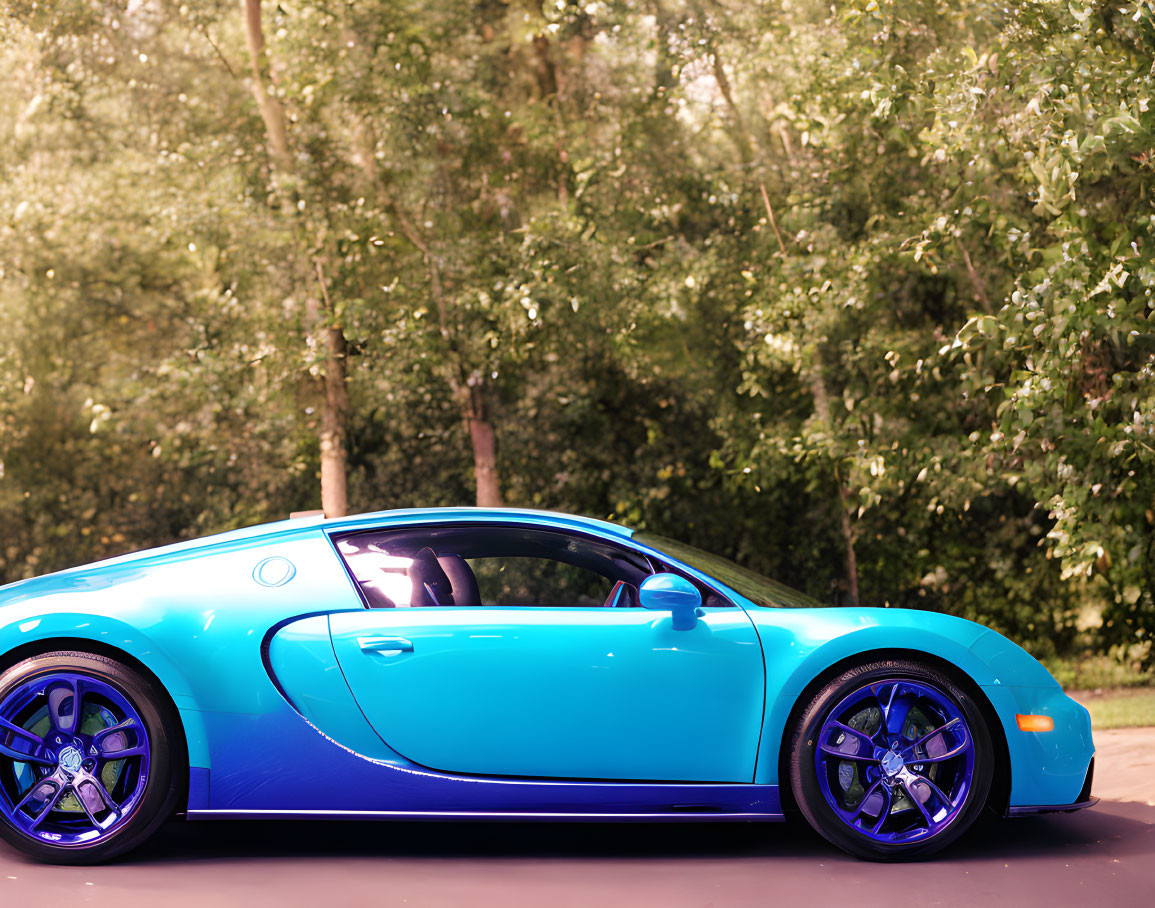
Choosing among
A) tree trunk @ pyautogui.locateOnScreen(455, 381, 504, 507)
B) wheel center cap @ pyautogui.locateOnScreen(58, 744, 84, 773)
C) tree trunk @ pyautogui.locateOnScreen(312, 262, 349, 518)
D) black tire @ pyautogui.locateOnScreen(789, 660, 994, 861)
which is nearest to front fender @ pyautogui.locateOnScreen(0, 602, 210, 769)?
wheel center cap @ pyautogui.locateOnScreen(58, 744, 84, 773)

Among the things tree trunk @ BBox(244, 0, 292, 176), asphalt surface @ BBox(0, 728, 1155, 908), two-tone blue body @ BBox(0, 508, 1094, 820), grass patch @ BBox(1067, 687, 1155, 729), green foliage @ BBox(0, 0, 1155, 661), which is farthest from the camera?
tree trunk @ BBox(244, 0, 292, 176)

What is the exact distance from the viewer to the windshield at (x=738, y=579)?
4449 millimetres

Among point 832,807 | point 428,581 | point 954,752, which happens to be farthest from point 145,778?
point 954,752

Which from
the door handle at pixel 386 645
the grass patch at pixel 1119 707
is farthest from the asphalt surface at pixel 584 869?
the grass patch at pixel 1119 707

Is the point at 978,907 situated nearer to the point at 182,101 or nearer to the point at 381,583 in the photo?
the point at 381,583

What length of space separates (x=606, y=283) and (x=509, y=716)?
20.8ft

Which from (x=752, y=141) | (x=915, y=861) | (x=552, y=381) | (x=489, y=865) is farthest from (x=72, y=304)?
(x=915, y=861)

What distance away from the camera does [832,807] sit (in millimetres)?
4164

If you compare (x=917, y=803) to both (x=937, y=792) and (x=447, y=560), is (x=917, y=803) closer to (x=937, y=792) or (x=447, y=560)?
(x=937, y=792)

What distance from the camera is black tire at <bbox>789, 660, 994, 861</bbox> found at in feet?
13.6

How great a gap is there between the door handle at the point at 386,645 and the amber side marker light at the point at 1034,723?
2.22m

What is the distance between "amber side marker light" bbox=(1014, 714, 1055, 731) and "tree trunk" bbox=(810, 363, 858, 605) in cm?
510

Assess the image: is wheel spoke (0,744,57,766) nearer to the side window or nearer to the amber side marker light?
the side window

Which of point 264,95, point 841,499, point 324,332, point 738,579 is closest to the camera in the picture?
point 738,579
